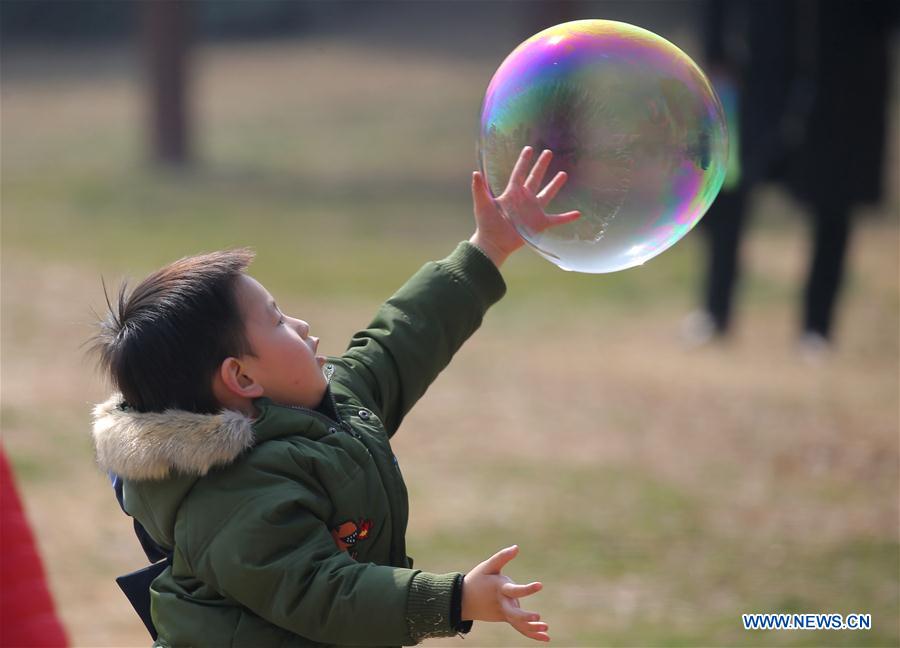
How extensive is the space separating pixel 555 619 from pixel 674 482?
5.21 feet

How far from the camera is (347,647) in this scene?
2055 millimetres

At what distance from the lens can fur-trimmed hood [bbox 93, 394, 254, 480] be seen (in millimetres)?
1964

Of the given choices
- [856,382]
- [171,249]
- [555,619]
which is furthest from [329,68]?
[555,619]

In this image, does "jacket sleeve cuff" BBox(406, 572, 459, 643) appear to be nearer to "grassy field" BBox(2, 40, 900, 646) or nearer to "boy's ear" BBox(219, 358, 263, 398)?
"boy's ear" BBox(219, 358, 263, 398)

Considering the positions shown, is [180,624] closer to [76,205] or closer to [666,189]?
[666,189]

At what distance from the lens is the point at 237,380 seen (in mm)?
2062

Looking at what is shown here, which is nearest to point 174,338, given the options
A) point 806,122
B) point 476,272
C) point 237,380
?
point 237,380

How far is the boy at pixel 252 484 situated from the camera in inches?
75.1

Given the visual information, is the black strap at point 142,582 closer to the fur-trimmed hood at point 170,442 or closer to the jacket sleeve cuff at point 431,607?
the fur-trimmed hood at point 170,442

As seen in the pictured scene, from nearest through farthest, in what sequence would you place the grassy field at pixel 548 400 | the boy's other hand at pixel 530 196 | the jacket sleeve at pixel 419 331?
the jacket sleeve at pixel 419 331 → the boy's other hand at pixel 530 196 → the grassy field at pixel 548 400

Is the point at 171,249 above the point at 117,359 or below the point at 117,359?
above

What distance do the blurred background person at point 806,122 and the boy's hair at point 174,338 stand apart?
239 inches

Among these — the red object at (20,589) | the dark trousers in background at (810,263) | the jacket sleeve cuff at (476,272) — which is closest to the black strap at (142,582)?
the red object at (20,589)

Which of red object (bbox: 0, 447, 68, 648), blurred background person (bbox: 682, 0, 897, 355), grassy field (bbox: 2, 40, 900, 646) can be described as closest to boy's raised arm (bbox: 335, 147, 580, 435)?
red object (bbox: 0, 447, 68, 648)
